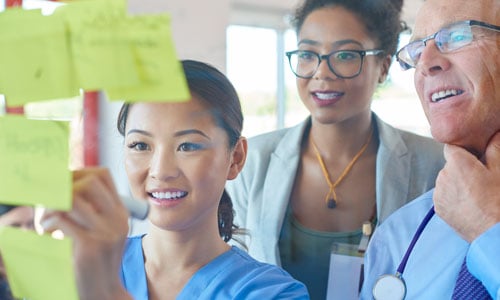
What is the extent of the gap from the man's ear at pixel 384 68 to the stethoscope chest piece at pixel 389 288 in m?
0.28

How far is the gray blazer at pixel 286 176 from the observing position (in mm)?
817

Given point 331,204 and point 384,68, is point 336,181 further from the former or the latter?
point 384,68

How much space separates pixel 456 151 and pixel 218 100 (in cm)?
33

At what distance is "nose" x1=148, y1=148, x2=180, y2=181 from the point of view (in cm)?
61

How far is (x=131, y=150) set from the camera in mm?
631

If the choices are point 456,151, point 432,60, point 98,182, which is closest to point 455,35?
point 432,60

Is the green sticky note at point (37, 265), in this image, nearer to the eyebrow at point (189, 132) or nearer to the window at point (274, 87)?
the eyebrow at point (189, 132)

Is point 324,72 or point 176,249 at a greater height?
point 324,72

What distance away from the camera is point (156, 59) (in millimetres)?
517

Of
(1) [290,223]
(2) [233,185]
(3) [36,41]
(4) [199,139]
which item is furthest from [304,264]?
(3) [36,41]

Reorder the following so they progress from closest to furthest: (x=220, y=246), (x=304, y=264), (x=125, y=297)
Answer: (x=125, y=297) < (x=220, y=246) < (x=304, y=264)

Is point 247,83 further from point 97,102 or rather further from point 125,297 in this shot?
point 125,297

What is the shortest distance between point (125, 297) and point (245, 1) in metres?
0.42

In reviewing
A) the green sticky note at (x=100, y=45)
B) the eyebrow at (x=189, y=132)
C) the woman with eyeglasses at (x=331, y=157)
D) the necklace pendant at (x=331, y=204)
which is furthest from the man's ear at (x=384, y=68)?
the green sticky note at (x=100, y=45)
